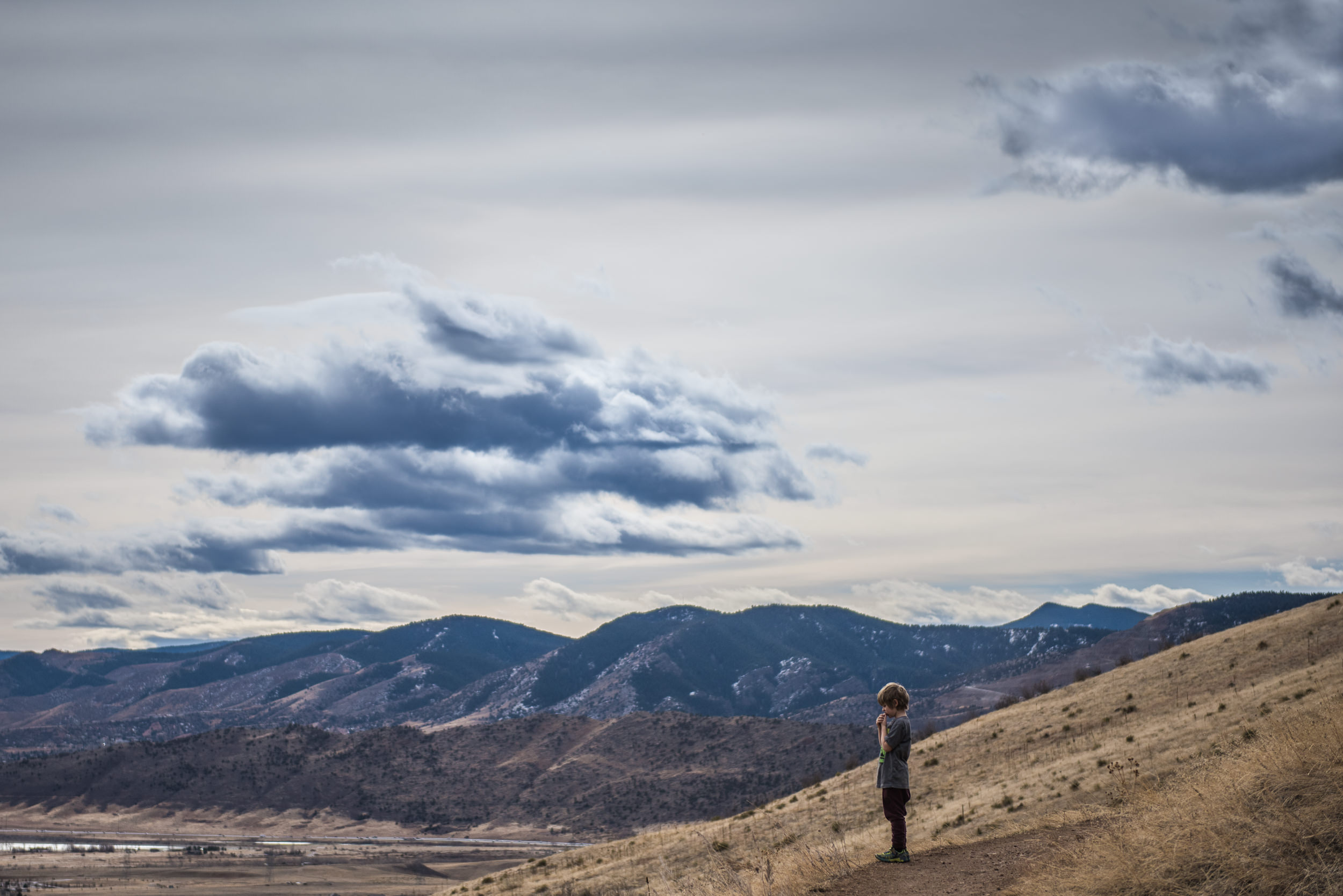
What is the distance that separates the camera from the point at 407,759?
198m

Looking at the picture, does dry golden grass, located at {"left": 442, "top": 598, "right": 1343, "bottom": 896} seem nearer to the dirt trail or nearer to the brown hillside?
the dirt trail

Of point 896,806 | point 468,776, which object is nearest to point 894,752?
point 896,806

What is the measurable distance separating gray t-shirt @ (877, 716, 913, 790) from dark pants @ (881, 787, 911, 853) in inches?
4.4

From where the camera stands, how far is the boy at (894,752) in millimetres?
13805

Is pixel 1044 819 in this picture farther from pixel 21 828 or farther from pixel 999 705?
pixel 21 828

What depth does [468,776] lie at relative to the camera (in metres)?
190

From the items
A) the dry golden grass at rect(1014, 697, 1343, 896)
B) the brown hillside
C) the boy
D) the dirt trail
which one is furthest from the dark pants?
the brown hillside

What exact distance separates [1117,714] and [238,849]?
414 ft

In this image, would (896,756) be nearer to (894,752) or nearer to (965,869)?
(894,752)

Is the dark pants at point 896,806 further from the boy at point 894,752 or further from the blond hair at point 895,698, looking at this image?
the blond hair at point 895,698

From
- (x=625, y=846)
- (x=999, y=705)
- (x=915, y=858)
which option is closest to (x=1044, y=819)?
(x=915, y=858)

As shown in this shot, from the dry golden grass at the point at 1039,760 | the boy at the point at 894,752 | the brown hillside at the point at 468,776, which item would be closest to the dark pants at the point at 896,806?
the boy at the point at 894,752

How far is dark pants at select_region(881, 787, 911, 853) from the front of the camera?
14.1 m

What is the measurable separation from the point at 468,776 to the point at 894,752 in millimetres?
188695
